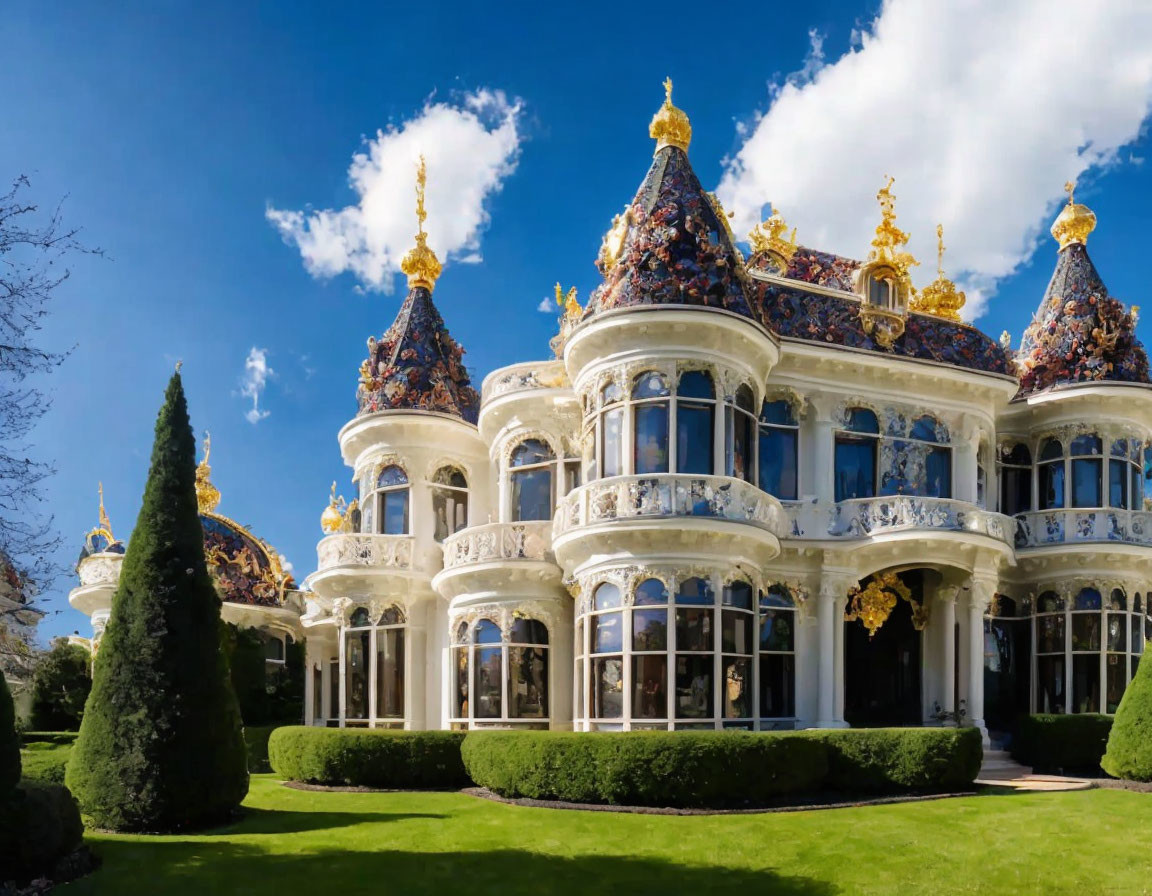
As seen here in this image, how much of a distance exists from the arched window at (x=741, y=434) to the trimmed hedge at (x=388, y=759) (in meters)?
7.65

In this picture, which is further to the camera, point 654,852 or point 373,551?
point 373,551

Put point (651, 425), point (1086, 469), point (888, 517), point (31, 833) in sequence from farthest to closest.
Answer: point (1086, 469) < point (888, 517) < point (651, 425) < point (31, 833)

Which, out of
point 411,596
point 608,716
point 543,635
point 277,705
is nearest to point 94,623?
point 277,705

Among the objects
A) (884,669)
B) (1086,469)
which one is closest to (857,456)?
(884,669)

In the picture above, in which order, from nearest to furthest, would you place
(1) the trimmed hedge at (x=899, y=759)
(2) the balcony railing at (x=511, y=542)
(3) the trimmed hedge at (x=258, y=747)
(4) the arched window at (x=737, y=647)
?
(1) the trimmed hedge at (x=899, y=759), (4) the arched window at (x=737, y=647), (2) the balcony railing at (x=511, y=542), (3) the trimmed hedge at (x=258, y=747)

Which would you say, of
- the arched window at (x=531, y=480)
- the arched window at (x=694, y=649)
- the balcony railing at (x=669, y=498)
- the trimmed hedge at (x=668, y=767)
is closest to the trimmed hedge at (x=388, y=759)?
the trimmed hedge at (x=668, y=767)

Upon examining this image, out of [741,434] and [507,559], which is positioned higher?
[741,434]

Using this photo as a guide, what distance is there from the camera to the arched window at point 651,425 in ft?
72.5

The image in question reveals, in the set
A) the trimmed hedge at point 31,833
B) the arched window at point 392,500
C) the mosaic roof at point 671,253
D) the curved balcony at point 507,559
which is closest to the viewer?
the trimmed hedge at point 31,833

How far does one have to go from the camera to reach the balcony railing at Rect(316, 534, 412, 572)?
92.2 feet

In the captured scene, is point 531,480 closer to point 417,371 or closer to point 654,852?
point 417,371

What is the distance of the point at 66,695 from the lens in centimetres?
3897

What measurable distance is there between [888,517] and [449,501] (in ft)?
36.8

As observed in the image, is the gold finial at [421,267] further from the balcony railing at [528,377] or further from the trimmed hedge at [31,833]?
the trimmed hedge at [31,833]
